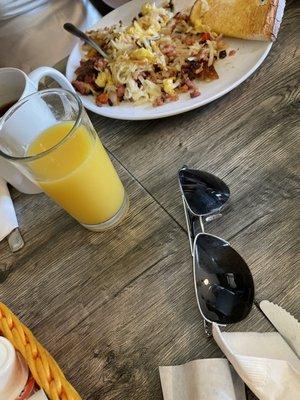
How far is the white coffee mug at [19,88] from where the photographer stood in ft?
3.11

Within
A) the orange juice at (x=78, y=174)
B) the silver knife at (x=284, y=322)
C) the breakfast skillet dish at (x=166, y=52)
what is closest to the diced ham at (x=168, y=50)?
the breakfast skillet dish at (x=166, y=52)

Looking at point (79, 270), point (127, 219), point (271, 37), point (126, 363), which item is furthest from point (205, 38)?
point (126, 363)

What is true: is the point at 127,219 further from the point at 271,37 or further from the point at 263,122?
the point at 271,37

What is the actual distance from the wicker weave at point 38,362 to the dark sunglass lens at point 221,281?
228 millimetres

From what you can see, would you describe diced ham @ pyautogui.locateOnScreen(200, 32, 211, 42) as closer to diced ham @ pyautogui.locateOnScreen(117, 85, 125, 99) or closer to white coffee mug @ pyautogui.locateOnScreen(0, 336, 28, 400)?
diced ham @ pyautogui.locateOnScreen(117, 85, 125, 99)

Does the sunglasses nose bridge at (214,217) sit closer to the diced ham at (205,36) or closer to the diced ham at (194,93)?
the diced ham at (194,93)

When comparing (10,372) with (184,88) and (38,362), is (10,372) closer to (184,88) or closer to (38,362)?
(38,362)

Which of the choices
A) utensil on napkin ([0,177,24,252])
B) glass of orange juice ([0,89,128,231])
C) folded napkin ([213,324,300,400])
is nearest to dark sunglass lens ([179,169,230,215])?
glass of orange juice ([0,89,128,231])

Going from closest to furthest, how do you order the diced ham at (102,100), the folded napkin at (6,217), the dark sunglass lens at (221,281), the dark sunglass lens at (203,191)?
the dark sunglass lens at (221,281) < the dark sunglass lens at (203,191) < the folded napkin at (6,217) < the diced ham at (102,100)

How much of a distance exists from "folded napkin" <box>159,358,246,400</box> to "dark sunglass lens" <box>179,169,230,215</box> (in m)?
0.26

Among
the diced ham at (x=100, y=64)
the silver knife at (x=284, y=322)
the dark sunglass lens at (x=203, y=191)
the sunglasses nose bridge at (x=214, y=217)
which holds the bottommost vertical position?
the silver knife at (x=284, y=322)

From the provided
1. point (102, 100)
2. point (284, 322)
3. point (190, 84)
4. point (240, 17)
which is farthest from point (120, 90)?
point (284, 322)

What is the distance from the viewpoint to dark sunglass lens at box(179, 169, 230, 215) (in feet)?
2.72

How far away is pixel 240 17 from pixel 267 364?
0.75 m
